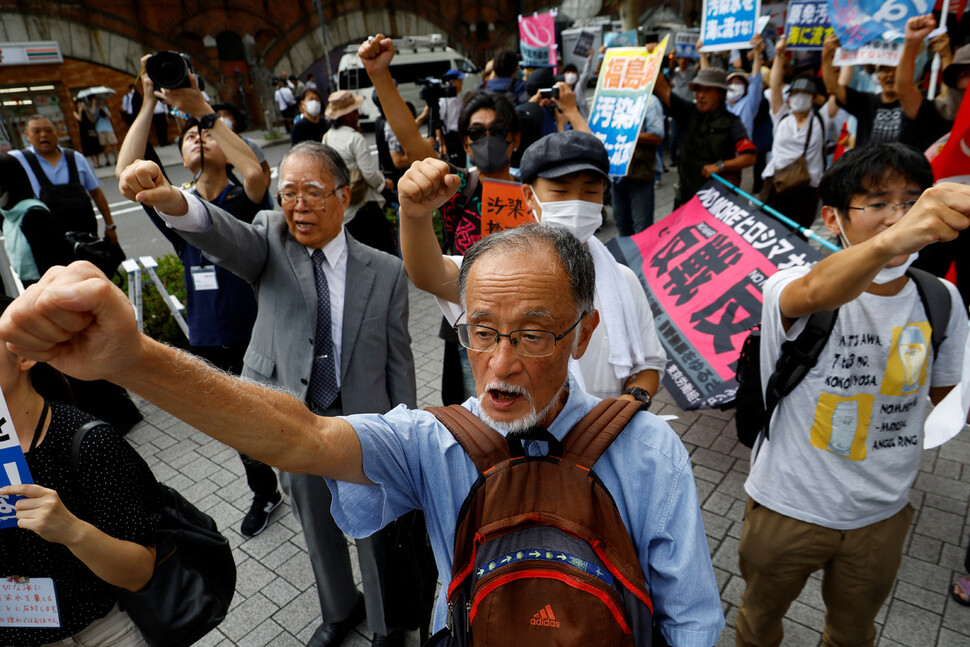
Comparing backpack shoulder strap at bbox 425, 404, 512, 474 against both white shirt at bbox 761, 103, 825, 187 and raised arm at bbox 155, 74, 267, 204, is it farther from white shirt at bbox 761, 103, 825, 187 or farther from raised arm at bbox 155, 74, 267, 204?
white shirt at bbox 761, 103, 825, 187

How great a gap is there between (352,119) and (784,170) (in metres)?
4.55

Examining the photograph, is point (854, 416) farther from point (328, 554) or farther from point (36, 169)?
point (36, 169)

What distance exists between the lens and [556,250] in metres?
1.37

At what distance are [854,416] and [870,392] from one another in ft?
0.30

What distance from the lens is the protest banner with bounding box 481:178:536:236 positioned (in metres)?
3.19

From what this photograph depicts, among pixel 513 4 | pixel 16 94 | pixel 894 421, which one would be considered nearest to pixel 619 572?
pixel 894 421

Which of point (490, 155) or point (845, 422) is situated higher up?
point (490, 155)

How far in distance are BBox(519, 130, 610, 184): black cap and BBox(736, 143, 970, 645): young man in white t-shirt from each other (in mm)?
748

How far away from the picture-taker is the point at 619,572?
1.16 meters

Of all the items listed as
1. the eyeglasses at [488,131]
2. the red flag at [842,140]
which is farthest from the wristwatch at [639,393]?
the red flag at [842,140]

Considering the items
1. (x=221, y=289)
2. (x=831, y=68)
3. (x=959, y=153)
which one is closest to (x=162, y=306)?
(x=221, y=289)

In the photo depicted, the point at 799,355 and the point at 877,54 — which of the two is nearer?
the point at 799,355

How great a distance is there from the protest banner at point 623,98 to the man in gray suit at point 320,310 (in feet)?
8.51

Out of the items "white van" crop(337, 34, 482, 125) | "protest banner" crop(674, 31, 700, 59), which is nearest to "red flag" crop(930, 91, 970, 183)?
"protest banner" crop(674, 31, 700, 59)
